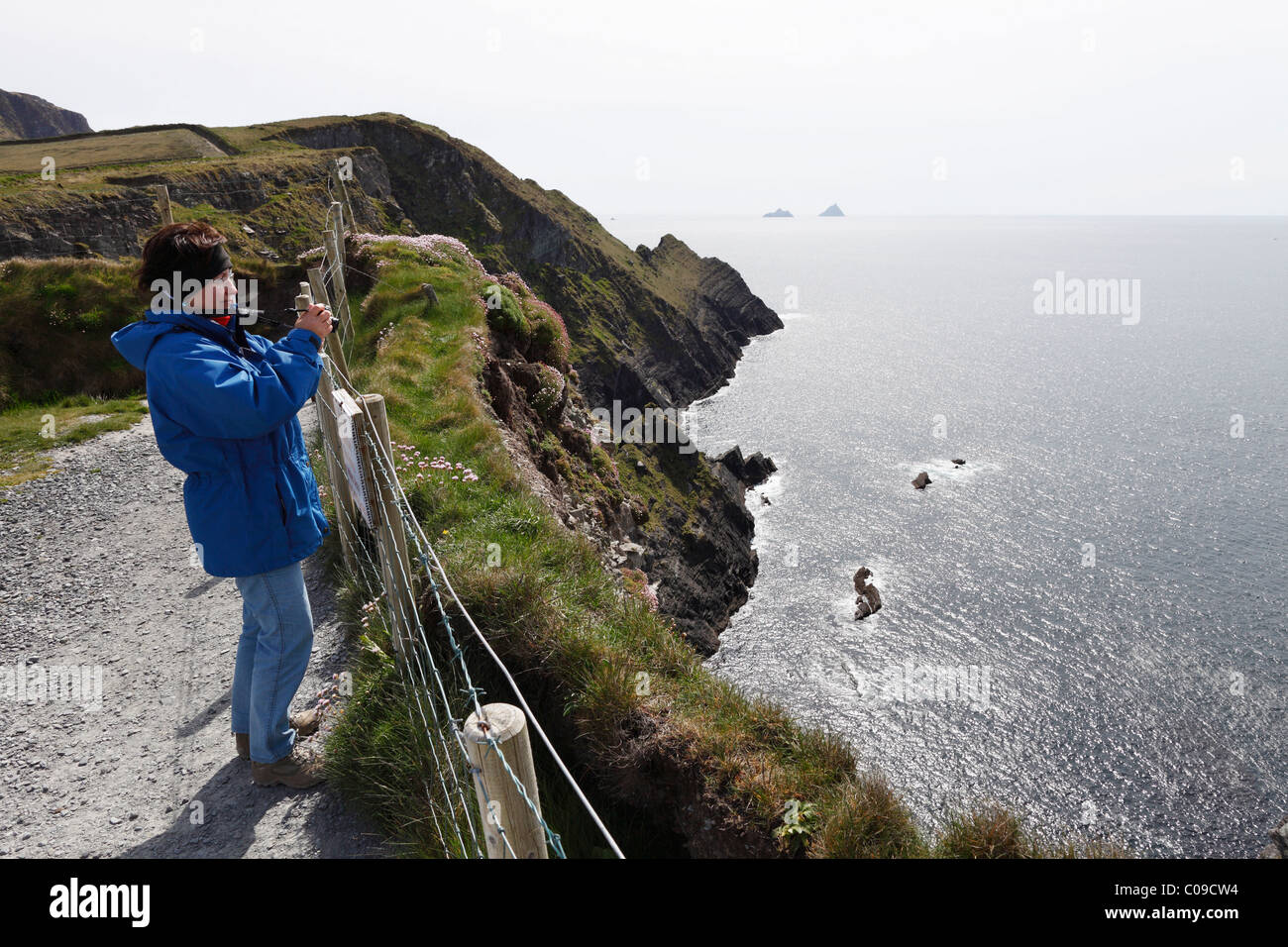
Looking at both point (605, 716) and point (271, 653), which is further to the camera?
point (605, 716)

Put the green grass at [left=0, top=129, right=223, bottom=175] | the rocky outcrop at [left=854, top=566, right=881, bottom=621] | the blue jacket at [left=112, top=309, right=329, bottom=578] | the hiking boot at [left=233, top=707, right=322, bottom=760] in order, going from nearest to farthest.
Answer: the blue jacket at [left=112, top=309, right=329, bottom=578], the hiking boot at [left=233, top=707, right=322, bottom=760], the green grass at [left=0, top=129, right=223, bottom=175], the rocky outcrop at [left=854, top=566, right=881, bottom=621]

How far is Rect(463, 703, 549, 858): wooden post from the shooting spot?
106 inches

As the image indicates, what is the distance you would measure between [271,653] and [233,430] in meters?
1.90

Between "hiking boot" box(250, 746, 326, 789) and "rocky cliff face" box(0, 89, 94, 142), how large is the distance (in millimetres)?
247668

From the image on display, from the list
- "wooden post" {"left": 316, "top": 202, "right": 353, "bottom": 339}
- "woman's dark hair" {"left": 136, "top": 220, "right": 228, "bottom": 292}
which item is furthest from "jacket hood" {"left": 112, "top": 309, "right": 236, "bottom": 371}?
"wooden post" {"left": 316, "top": 202, "right": 353, "bottom": 339}

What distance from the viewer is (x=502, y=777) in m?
2.76

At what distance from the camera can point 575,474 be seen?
18.4 m

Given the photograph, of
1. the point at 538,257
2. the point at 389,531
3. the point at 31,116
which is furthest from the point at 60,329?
Answer: the point at 31,116

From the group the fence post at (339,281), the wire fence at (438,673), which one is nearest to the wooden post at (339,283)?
the fence post at (339,281)

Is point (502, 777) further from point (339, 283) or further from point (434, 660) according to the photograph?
point (339, 283)

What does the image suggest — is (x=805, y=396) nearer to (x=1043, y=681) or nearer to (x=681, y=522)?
(x=681, y=522)

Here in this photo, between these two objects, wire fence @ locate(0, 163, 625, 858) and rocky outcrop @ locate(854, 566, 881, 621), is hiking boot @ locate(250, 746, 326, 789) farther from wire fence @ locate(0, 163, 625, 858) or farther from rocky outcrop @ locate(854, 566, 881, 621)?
rocky outcrop @ locate(854, 566, 881, 621)

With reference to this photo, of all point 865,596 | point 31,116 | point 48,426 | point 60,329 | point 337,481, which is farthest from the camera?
point 31,116
